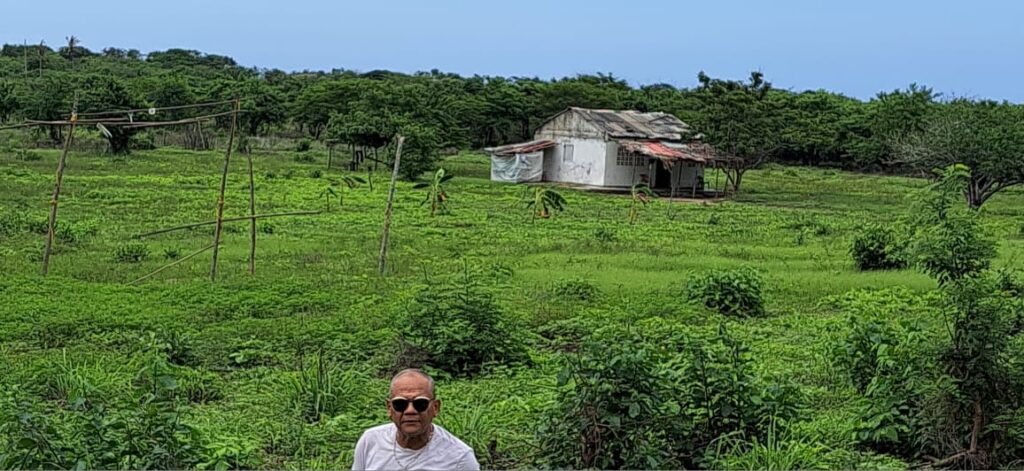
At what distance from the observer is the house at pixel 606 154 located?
32.9 m

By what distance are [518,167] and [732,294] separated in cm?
2389

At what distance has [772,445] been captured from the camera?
221 inches

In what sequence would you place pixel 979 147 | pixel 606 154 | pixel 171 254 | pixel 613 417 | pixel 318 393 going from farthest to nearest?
pixel 606 154
pixel 979 147
pixel 171 254
pixel 318 393
pixel 613 417

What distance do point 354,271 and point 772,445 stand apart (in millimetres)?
8107

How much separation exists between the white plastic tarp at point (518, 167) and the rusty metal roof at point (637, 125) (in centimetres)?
200

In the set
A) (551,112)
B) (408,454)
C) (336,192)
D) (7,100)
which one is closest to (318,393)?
(408,454)

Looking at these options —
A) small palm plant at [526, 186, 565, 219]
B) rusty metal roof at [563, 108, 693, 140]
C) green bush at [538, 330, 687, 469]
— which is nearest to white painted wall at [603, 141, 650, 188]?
rusty metal roof at [563, 108, 693, 140]

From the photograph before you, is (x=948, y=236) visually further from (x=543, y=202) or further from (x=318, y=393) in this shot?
(x=543, y=202)

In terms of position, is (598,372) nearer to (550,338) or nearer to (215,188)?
(550,338)

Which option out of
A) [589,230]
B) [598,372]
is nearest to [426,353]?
[598,372]

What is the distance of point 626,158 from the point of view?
1313 inches

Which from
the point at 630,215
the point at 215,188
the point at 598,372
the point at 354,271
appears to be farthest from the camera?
the point at 215,188

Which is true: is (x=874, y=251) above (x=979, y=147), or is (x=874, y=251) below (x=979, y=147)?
below

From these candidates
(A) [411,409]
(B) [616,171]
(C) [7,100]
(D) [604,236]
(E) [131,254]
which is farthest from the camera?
(C) [7,100]
